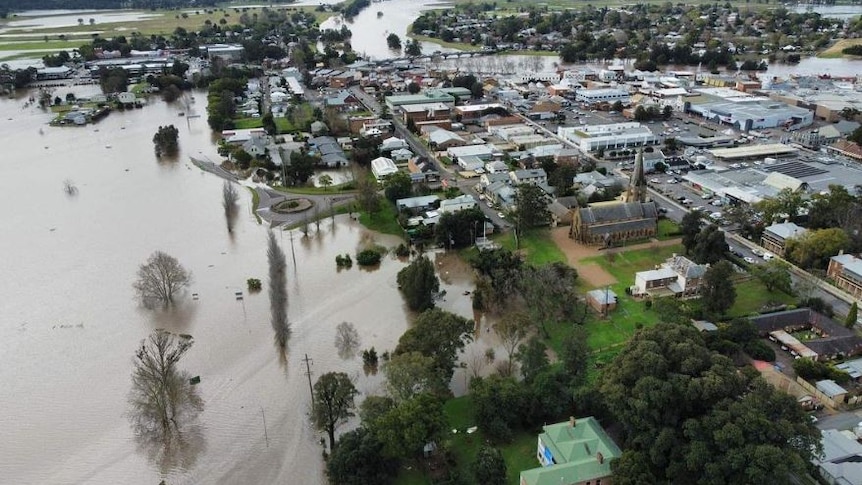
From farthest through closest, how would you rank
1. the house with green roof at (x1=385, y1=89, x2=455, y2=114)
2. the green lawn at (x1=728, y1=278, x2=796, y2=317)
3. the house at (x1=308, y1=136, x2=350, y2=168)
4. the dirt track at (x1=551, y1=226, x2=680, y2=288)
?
the house with green roof at (x1=385, y1=89, x2=455, y2=114), the house at (x1=308, y1=136, x2=350, y2=168), the dirt track at (x1=551, y1=226, x2=680, y2=288), the green lawn at (x1=728, y1=278, x2=796, y2=317)

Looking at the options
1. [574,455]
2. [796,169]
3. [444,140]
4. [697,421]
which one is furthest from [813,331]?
[444,140]

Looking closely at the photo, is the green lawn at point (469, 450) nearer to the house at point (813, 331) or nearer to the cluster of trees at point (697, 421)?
the cluster of trees at point (697, 421)

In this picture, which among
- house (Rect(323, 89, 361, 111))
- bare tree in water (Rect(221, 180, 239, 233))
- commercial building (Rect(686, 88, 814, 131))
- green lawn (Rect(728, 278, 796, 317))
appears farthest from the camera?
house (Rect(323, 89, 361, 111))

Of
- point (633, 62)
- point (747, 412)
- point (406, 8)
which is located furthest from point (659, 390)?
point (406, 8)

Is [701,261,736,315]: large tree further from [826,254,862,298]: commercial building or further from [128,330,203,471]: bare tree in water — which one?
[128,330,203,471]: bare tree in water

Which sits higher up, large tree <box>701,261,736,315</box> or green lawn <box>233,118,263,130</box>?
green lawn <box>233,118,263,130</box>

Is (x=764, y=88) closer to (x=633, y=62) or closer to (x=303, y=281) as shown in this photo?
(x=633, y=62)

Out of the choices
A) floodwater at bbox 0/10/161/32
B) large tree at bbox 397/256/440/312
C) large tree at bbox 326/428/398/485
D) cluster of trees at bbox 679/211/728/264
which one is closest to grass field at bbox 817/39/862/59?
cluster of trees at bbox 679/211/728/264
